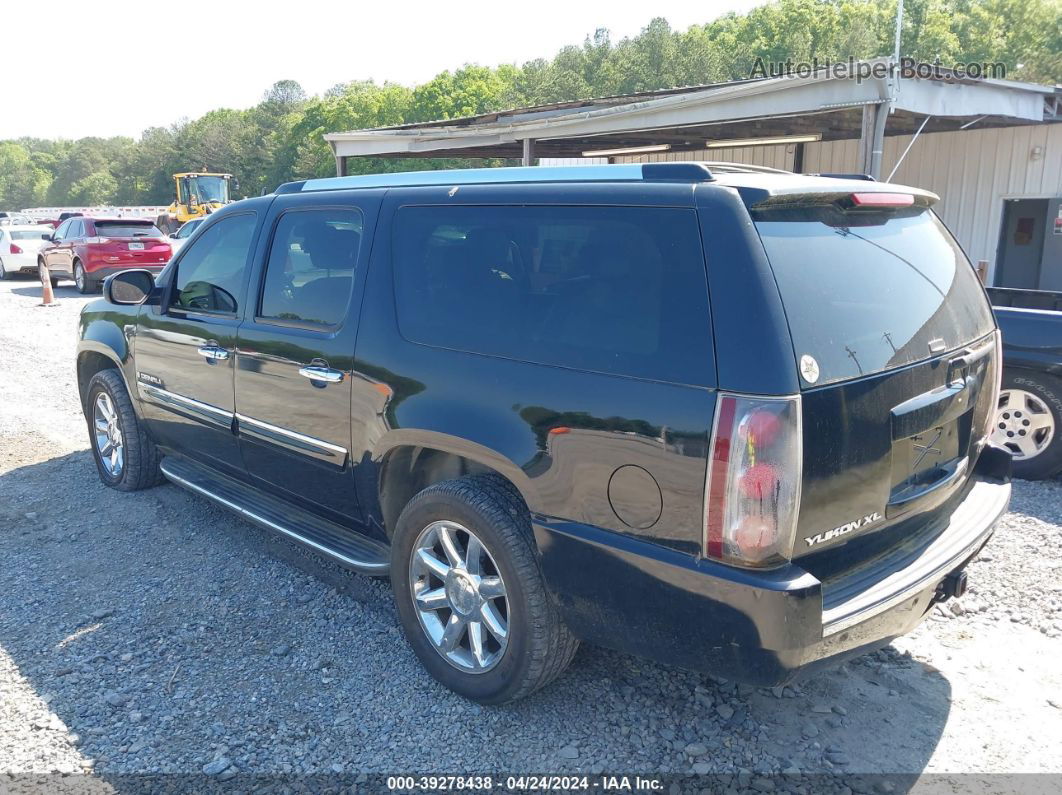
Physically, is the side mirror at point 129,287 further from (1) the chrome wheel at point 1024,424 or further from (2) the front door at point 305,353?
(1) the chrome wheel at point 1024,424

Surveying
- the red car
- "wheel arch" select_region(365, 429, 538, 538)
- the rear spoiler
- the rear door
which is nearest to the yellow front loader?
the red car

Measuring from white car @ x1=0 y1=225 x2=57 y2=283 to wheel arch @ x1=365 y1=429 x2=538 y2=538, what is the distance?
21880 mm

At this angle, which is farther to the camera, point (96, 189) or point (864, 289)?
point (96, 189)

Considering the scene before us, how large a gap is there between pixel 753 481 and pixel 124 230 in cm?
1911

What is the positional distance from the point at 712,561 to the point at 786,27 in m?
81.9

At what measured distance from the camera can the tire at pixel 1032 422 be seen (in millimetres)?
5348

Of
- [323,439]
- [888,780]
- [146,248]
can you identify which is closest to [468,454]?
[323,439]

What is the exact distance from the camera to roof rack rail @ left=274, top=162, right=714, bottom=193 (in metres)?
2.63

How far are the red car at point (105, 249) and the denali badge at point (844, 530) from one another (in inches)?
696

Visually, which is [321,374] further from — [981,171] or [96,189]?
[96,189]

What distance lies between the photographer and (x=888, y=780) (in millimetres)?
2732

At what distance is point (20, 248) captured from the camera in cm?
2134

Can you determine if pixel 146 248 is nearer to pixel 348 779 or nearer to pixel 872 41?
pixel 348 779

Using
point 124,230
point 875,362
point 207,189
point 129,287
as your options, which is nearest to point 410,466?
point 875,362
